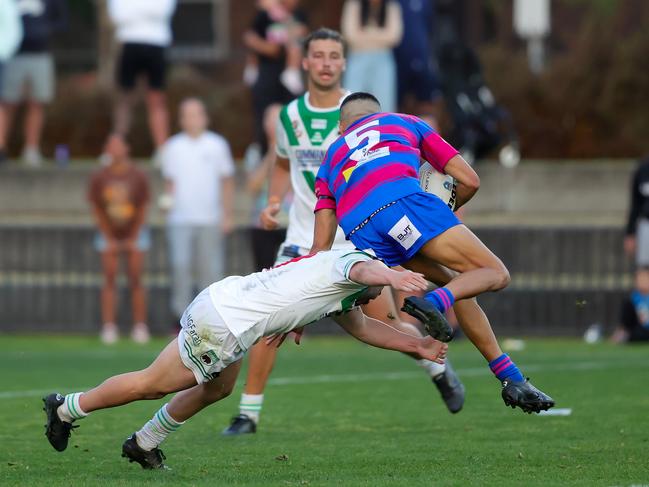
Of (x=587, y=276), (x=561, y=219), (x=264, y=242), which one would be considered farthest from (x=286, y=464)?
(x=561, y=219)

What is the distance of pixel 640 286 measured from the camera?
55.3ft

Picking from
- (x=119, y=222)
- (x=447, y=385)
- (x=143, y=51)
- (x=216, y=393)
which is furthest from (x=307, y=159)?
(x=143, y=51)

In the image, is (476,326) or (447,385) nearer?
(476,326)

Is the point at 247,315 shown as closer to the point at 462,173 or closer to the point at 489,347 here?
the point at 489,347

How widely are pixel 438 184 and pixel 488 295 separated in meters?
8.90

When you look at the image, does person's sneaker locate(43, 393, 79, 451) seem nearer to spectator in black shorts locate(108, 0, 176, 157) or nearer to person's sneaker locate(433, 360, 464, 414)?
person's sneaker locate(433, 360, 464, 414)

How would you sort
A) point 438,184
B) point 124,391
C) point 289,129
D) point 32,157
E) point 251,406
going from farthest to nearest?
point 32,157 → point 289,129 → point 251,406 → point 438,184 → point 124,391

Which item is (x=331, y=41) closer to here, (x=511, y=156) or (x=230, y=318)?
(x=230, y=318)

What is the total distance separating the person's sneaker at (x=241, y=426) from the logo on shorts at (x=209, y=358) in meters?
2.27

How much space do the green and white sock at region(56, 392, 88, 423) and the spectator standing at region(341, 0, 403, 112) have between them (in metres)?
10.4

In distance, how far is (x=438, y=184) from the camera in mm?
9180

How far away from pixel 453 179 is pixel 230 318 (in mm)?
1826

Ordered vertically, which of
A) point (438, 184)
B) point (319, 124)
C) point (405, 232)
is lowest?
point (405, 232)

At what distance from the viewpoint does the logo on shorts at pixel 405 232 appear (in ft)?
27.5
